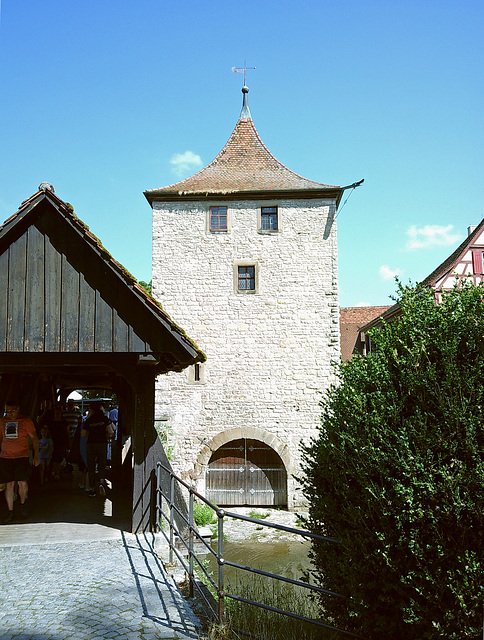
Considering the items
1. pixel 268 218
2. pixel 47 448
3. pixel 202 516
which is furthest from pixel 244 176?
pixel 47 448

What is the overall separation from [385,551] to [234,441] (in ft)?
47.6

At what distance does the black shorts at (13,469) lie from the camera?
7.11 meters

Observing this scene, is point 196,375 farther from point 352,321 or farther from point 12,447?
point 352,321

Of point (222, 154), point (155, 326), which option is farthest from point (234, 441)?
point (155, 326)

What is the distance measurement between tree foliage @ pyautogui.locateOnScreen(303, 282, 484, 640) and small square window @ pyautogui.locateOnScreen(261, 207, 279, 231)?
14.3m

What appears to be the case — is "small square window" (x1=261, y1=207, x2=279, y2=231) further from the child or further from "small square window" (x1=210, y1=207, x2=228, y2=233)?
the child

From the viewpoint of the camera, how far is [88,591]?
4.47 metres

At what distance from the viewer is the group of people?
7.11 m

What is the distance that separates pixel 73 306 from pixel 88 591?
2.99 m

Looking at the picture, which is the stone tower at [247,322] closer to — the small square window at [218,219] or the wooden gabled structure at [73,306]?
the small square window at [218,219]

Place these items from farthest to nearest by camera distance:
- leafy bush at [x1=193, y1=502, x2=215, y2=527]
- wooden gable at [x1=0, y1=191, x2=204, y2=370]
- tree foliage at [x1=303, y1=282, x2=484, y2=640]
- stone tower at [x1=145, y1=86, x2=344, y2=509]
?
stone tower at [x1=145, y1=86, x2=344, y2=509], leafy bush at [x1=193, y1=502, x2=215, y2=527], wooden gable at [x1=0, y1=191, x2=204, y2=370], tree foliage at [x1=303, y1=282, x2=484, y2=640]

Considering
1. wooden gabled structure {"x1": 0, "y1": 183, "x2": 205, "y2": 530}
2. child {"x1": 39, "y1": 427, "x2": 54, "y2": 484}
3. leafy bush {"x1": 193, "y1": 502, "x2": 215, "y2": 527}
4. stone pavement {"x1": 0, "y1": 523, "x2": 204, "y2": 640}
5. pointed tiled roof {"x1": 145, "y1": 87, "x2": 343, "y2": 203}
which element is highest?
pointed tiled roof {"x1": 145, "y1": 87, "x2": 343, "y2": 203}

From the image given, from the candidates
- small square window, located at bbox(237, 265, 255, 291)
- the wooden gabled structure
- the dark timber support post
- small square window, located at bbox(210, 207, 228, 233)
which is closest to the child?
the wooden gabled structure

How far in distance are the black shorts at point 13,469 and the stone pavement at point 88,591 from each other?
943 millimetres
